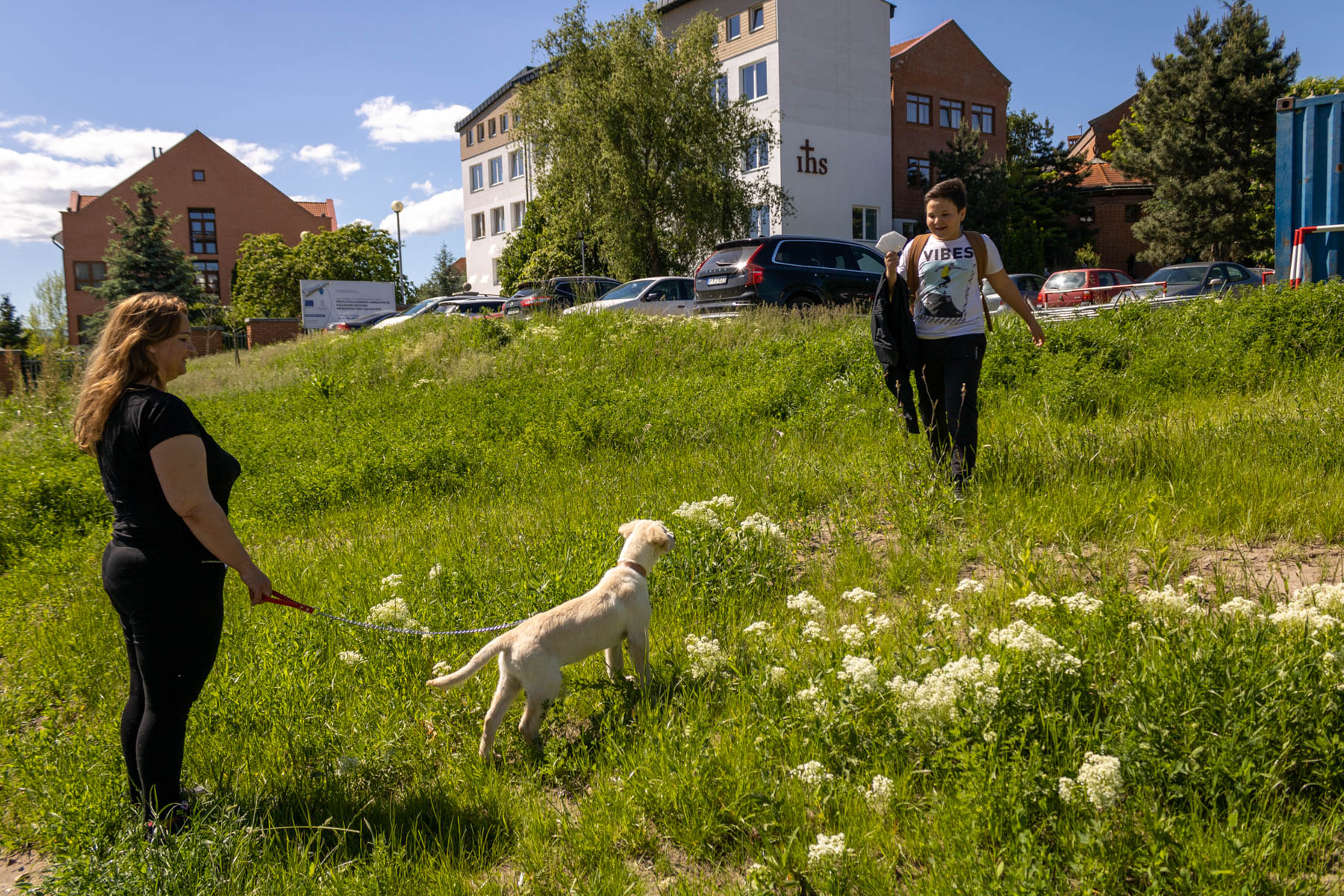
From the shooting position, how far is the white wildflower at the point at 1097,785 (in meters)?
2.28

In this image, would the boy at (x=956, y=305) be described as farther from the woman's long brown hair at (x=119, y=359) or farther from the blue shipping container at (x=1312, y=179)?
the blue shipping container at (x=1312, y=179)

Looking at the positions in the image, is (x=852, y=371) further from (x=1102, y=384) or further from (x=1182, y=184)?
(x=1182, y=184)

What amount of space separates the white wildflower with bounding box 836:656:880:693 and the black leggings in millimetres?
2212

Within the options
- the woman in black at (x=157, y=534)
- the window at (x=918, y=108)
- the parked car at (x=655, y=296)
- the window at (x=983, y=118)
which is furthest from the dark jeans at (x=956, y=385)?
the window at (x=983, y=118)

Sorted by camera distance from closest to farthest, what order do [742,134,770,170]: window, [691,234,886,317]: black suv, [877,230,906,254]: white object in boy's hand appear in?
1. [877,230,906,254]: white object in boy's hand
2. [691,234,886,317]: black suv
3. [742,134,770,170]: window

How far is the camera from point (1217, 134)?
35.7 metres

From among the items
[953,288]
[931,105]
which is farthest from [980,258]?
[931,105]

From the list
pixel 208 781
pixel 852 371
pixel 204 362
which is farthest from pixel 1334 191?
pixel 204 362

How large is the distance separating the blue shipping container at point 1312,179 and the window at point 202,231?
63214 mm

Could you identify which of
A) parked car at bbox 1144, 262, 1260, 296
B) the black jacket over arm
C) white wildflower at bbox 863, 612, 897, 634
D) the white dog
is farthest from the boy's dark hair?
parked car at bbox 1144, 262, 1260, 296

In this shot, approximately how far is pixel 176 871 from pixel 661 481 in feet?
15.0

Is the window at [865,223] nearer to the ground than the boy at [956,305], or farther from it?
farther from it

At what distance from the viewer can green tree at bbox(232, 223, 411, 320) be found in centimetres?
4716

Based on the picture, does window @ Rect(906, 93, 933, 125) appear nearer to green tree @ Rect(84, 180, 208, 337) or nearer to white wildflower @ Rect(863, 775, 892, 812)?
green tree @ Rect(84, 180, 208, 337)
